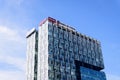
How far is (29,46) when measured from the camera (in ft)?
404

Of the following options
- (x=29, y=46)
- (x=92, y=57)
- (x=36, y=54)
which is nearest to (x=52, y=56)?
(x=36, y=54)

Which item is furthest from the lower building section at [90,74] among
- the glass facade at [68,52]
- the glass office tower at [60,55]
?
the glass facade at [68,52]

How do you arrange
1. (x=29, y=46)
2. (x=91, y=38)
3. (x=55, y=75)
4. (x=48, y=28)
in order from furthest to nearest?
(x=91, y=38)
(x=29, y=46)
(x=48, y=28)
(x=55, y=75)

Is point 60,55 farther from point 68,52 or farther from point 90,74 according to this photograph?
point 90,74

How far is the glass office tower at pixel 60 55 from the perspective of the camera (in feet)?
357

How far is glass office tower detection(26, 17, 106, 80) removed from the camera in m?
109

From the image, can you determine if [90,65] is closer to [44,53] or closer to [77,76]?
[77,76]

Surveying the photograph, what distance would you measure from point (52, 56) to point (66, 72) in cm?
980

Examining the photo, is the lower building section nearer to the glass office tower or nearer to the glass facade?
the glass office tower

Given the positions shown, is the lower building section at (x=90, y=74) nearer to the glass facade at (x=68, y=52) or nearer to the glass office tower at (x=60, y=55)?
the glass office tower at (x=60, y=55)

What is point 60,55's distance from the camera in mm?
112938

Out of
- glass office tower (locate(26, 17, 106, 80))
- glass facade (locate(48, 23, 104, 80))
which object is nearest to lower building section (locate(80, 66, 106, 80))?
glass office tower (locate(26, 17, 106, 80))

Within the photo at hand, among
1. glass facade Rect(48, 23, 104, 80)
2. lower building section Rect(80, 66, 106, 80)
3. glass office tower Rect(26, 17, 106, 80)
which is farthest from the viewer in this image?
lower building section Rect(80, 66, 106, 80)

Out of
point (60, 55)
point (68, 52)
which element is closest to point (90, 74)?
point (68, 52)
